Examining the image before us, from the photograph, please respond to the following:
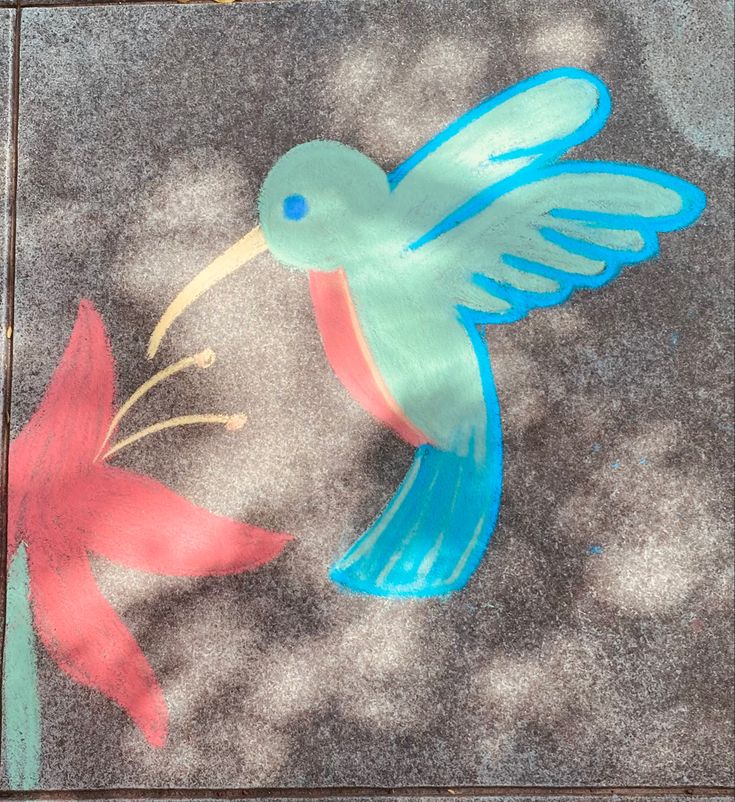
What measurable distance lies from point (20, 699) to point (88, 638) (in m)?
0.30

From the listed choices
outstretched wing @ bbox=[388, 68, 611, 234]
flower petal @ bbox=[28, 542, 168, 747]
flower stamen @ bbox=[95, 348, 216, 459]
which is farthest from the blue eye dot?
flower petal @ bbox=[28, 542, 168, 747]

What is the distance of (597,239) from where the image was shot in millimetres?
2336

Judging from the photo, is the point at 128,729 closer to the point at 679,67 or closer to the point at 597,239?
the point at 597,239

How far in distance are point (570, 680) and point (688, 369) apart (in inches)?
43.9

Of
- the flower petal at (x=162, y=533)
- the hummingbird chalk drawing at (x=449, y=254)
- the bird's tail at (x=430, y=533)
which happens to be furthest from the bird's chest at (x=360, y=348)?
the flower petal at (x=162, y=533)

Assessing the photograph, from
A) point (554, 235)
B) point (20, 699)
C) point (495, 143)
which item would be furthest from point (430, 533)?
point (20, 699)

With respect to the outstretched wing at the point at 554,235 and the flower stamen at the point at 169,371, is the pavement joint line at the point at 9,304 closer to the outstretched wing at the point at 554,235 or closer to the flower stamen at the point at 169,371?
the flower stamen at the point at 169,371

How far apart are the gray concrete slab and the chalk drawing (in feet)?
0.17

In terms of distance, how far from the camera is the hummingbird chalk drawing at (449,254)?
89.7 inches

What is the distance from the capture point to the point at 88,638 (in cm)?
227

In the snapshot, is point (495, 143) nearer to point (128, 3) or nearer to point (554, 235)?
point (554, 235)

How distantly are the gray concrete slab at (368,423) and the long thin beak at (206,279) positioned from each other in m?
0.04

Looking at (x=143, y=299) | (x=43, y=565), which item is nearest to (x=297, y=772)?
(x=43, y=565)

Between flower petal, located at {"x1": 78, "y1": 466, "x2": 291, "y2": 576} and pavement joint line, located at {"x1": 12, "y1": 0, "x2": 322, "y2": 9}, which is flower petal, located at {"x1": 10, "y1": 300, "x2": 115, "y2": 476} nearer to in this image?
flower petal, located at {"x1": 78, "y1": 466, "x2": 291, "y2": 576}
